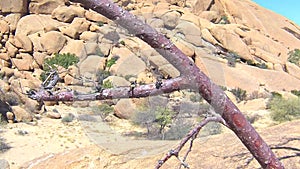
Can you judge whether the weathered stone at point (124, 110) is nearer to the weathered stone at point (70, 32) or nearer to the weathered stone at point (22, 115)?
the weathered stone at point (22, 115)

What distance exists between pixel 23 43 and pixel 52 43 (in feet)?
6.85

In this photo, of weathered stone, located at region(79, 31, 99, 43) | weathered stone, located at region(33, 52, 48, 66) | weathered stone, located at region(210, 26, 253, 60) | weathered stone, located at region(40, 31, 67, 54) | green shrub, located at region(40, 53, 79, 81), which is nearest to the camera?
green shrub, located at region(40, 53, 79, 81)

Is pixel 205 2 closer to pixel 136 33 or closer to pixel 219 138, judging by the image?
pixel 219 138

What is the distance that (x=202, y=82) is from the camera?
1.11 meters

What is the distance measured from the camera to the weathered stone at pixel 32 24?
32594mm

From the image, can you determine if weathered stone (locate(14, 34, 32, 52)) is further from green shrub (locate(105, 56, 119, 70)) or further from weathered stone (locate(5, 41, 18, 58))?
green shrub (locate(105, 56, 119, 70))

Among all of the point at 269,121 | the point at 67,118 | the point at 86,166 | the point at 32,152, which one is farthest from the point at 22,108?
the point at 86,166

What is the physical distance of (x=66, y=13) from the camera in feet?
111

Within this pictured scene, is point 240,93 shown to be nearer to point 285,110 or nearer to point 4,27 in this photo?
point 285,110

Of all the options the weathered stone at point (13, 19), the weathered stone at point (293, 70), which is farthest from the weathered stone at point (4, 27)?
the weathered stone at point (293, 70)

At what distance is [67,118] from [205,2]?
26.0 m

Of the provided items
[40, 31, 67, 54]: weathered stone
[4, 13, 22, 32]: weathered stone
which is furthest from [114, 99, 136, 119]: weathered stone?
[4, 13, 22, 32]: weathered stone

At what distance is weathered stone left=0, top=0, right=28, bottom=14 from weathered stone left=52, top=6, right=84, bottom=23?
8.09ft

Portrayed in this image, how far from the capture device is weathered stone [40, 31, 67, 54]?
1211 inches
